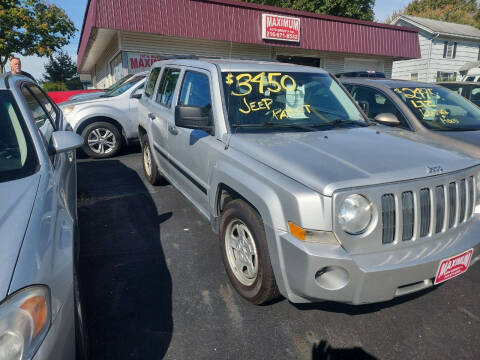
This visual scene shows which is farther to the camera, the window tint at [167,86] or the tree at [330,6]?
the tree at [330,6]

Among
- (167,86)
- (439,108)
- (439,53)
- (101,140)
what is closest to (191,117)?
(167,86)

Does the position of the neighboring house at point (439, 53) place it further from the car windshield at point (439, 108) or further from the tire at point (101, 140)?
the tire at point (101, 140)

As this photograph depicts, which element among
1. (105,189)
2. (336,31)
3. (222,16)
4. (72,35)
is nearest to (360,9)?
(336,31)

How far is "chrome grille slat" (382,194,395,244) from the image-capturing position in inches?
81.0

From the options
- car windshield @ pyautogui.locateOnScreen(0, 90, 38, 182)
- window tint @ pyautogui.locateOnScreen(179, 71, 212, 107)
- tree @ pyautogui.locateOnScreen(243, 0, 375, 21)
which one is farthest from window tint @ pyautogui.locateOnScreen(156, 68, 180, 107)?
tree @ pyautogui.locateOnScreen(243, 0, 375, 21)

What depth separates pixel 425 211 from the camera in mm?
2191

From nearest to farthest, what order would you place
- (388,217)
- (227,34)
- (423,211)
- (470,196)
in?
1. (388,217)
2. (423,211)
3. (470,196)
4. (227,34)

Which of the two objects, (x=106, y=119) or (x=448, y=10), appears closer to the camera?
(x=106, y=119)

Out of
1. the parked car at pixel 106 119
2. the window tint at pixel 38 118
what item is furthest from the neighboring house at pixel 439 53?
the window tint at pixel 38 118

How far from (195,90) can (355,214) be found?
2.25 m

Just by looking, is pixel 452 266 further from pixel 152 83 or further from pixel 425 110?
pixel 152 83

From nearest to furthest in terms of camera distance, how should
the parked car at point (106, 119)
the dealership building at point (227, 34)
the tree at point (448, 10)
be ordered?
the parked car at point (106, 119) < the dealership building at point (227, 34) < the tree at point (448, 10)

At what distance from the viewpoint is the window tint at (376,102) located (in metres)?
4.74

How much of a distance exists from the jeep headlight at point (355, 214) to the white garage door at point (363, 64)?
17.4 m
